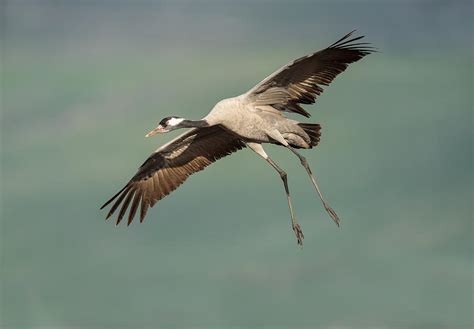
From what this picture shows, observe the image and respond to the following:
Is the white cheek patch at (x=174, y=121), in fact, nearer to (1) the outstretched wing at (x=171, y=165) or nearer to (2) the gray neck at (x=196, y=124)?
(2) the gray neck at (x=196, y=124)

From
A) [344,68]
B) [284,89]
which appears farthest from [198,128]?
[344,68]

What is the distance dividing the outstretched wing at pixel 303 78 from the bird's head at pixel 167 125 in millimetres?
1130

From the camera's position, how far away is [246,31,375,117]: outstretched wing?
1196 centimetres

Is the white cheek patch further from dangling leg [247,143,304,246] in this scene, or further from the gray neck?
dangling leg [247,143,304,246]

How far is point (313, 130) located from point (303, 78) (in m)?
0.82

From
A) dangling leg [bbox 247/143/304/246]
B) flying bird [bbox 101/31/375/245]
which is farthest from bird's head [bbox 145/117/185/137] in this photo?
dangling leg [bbox 247/143/304/246]

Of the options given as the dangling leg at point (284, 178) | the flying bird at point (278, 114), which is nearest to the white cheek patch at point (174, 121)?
the flying bird at point (278, 114)

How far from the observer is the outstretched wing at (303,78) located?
1196cm

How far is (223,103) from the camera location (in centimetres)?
1219

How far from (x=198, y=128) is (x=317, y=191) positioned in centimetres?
211

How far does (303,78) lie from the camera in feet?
40.4

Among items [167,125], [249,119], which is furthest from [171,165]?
→ [249,119]

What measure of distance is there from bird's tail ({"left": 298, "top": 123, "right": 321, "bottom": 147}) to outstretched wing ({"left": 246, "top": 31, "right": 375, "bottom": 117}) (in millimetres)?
223

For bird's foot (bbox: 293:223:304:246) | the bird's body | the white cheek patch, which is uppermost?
the white cheek patch
